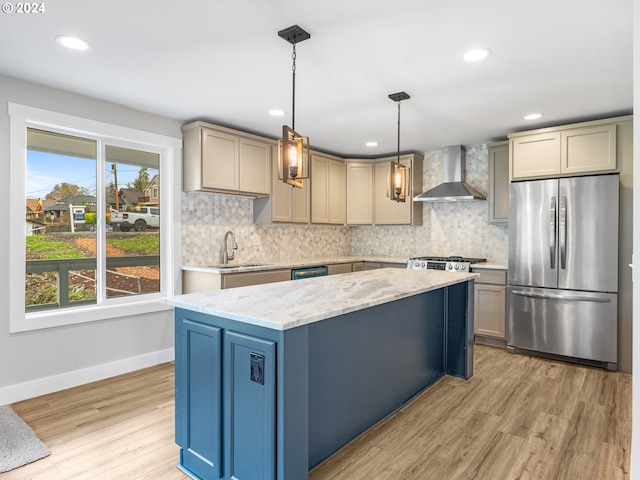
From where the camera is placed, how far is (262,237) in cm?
507

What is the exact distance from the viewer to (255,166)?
14.8 ft

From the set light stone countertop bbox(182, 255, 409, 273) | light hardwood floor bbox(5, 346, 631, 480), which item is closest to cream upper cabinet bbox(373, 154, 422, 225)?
light stone countertop bbox(182, 255, 409, 273)

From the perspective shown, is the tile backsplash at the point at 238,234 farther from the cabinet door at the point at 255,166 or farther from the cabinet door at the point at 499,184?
the cabinet door at the point at 499,184

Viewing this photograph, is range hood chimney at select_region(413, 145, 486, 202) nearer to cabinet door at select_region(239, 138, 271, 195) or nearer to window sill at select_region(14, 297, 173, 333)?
cabinet door at select_region(239, 138, 271, 195)

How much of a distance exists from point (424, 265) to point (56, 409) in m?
3.87

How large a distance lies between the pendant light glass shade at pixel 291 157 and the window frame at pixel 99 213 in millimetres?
1420

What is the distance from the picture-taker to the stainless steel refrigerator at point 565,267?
3.71 metres

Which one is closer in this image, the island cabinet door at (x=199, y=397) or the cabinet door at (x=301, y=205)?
the island cabinet door at (x=199, y=397)

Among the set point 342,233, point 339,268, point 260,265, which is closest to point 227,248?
point 260,265

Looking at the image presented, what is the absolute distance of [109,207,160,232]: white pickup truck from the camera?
3789 millimetres

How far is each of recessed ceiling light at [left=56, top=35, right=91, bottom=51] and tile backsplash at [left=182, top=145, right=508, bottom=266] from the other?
1883 mm

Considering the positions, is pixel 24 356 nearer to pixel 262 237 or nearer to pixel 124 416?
pixel 124 416

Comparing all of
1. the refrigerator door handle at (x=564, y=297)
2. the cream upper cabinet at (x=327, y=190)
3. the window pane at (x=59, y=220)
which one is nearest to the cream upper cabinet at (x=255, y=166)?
the cream upper cabinet at (x=327, y=190)

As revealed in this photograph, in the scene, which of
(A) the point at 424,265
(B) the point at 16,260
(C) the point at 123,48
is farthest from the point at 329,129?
(B) the point at 16,260
